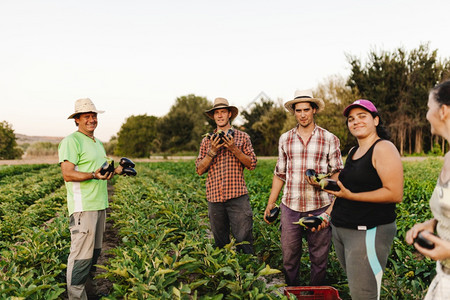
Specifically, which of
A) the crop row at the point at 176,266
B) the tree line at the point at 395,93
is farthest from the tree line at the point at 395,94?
the crop row at the point at 176,266

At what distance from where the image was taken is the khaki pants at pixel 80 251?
3289mm

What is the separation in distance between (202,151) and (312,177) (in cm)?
158

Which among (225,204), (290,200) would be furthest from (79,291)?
(290,200)

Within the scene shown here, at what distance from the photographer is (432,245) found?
158cm

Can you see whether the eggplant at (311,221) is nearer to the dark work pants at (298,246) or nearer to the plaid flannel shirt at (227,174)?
the dark work pants at (298,246)

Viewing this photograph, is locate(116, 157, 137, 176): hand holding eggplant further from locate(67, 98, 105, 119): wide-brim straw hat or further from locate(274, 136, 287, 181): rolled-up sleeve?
locate(274, 136, 287, 181): rolled-up sleeve

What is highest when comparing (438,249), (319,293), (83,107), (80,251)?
(83,107)

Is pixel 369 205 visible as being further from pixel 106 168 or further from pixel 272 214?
pixel 106 168

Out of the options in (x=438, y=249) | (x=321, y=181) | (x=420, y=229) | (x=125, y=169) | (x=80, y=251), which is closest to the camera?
(x=438, y=249)

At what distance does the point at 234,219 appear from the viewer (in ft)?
12.6

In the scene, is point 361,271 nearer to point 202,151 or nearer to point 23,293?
point 202,151

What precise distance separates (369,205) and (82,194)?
2635 millimetres

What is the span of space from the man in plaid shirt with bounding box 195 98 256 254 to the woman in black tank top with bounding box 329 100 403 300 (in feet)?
4.98

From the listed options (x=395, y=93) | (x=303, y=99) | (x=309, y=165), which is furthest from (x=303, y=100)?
(x=395, y=93)
